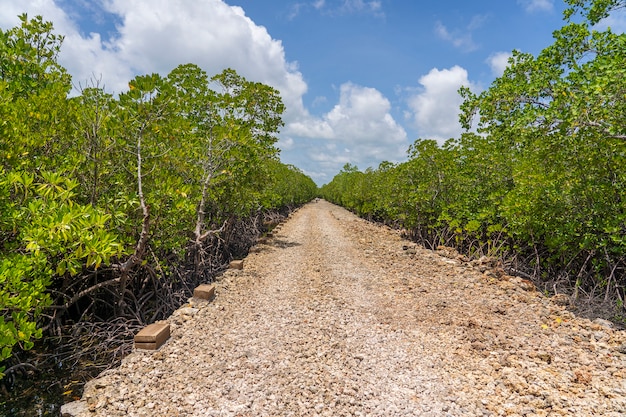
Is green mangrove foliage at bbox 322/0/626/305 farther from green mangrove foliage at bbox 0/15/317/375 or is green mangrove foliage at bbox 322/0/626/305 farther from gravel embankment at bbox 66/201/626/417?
green mangrove foliage at bbox 0/15/317/375

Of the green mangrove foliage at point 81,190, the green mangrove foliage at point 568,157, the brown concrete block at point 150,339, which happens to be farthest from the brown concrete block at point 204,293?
the green mangrove foliage at point 568,157

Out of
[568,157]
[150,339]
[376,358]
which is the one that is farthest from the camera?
[568,157]

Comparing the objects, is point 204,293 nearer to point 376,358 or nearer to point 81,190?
point 81,190

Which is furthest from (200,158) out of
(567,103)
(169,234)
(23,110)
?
(567,103)

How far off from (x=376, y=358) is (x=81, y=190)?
5526mm

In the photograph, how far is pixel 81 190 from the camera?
5336 mm

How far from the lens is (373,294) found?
23.5ft

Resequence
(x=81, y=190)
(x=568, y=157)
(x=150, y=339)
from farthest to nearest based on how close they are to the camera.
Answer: (x=568, y=157), (x=81, y=190), (x=150, y=339)

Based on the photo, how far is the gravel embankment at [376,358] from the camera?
3486 millimetres

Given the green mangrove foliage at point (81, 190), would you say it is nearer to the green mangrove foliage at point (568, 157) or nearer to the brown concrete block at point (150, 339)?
the brown concrete block at point (150, 339)

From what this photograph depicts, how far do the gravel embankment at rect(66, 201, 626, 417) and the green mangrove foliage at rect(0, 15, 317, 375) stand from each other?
1.42 m

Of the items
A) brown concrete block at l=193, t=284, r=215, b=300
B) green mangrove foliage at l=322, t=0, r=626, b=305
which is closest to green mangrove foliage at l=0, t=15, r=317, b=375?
brown concrete block at l=193, t=284, r=215, b=300

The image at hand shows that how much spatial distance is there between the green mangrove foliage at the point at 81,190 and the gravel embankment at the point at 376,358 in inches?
56.0

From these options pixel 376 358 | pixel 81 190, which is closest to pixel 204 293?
→ pixel 81 190
